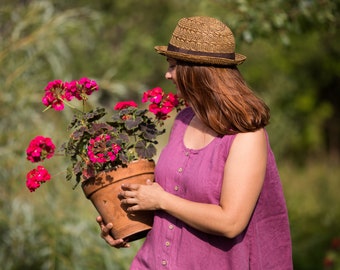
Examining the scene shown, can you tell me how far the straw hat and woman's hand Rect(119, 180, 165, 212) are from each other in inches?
17.5

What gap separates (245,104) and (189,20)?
0.36 metres

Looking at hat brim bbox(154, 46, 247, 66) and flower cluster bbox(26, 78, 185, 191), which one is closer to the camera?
hat brim bbox(154, 46, 247, 66)

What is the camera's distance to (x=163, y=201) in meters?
2.06

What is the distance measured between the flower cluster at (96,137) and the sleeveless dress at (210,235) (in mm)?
128

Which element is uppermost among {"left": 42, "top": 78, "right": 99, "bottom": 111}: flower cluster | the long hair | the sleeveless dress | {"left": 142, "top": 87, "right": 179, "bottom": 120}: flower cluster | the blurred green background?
the long hair

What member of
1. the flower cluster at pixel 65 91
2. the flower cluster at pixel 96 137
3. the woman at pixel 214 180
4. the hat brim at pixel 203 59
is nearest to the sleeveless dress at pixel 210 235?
the woman at pixel 214 180

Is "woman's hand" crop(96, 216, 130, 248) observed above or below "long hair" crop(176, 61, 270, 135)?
below

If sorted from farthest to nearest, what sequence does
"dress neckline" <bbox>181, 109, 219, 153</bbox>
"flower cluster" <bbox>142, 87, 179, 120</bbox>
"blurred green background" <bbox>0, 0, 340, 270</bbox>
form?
1. "blurred green background" <bbox>0, 0, 340, 270</bbox>
2. "flower cluster" <bbox>142, 87, 179, 120</bbox>
3. "dress neckline" <bbox>181, 109, 219, 153</bbox>

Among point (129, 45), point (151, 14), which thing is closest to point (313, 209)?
point (129, 45)

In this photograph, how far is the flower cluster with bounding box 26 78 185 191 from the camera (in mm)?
2225

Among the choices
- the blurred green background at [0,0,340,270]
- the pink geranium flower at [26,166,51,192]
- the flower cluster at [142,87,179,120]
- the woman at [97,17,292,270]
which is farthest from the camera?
the blurred green background at [0,0,340,270]

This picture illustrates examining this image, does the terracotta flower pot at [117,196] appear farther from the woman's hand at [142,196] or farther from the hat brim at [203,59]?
the hat brim at [203,59]

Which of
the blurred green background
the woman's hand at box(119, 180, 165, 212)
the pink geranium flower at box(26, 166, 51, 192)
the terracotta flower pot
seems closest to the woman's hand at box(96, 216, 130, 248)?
the terracotta flower pot

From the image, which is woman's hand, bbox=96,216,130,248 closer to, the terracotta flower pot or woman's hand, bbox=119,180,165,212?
the terracotta flower pot
